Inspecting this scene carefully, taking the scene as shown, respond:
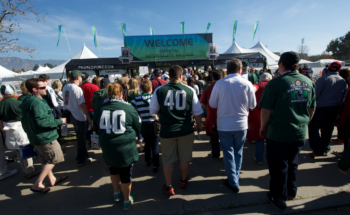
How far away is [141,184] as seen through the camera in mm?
2857

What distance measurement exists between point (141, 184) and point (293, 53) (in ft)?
9.87

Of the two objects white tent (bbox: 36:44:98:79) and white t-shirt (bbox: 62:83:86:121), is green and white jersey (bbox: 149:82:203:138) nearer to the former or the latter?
white t-shirt (bbox: 62:83:86:121)

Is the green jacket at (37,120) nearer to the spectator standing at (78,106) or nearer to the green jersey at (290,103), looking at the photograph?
the spectator standing at (78,106)

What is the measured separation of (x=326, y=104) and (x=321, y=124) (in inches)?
18.0

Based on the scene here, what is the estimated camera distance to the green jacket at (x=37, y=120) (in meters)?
2.44

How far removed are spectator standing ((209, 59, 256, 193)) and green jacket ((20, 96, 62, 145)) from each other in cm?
257

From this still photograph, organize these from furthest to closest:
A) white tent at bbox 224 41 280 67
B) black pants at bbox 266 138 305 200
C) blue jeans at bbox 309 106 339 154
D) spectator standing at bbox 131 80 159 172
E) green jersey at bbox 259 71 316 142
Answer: white tent at bbox 224 41 280 67, blue jeans at bbox 309 106 339 154, spectator standing at bbox 131 80 159 172, black pants at bbox 266 138 305 200, green jersey at bbox 259 71 316 142

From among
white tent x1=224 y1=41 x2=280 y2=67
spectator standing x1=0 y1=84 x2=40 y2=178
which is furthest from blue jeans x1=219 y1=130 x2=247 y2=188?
white tent x1=224 y1=41 x2=280 y2=67

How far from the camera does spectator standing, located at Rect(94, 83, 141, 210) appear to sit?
2.02 metres

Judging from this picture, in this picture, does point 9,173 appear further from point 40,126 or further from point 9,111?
point 40,126

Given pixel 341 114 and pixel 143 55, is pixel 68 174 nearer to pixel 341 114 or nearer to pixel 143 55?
pixel 341 114

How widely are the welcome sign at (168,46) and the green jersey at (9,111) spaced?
46.0 ft

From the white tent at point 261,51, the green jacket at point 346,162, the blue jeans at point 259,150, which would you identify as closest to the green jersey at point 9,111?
the blue jeans at point 259,150

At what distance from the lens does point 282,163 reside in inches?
82.4
